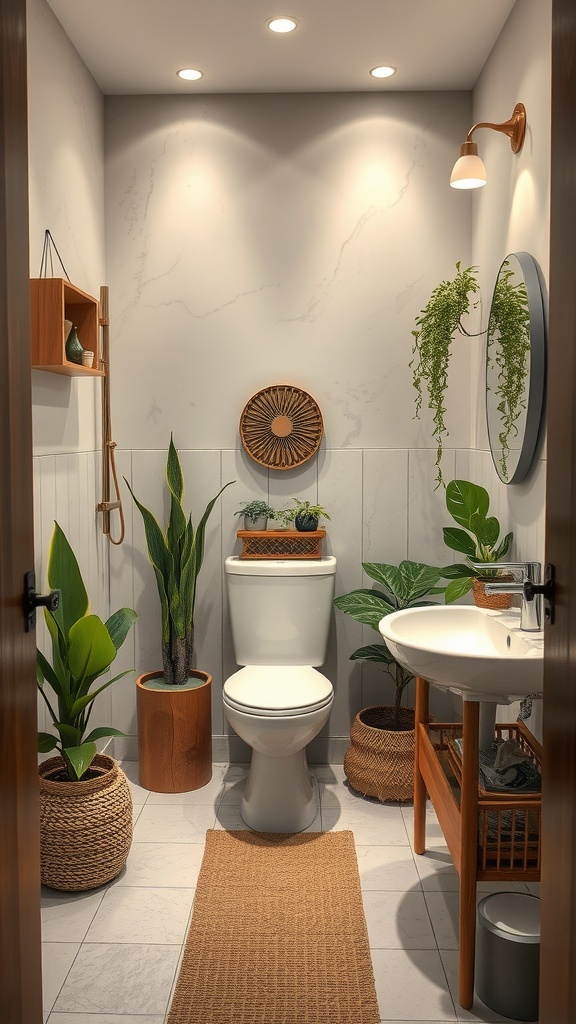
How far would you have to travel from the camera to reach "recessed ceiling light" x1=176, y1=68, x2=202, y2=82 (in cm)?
306

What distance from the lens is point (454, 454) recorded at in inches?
132

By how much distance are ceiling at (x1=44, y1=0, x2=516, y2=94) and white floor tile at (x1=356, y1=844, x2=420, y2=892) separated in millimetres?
2587

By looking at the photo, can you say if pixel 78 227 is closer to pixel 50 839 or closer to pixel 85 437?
pixel 85 437

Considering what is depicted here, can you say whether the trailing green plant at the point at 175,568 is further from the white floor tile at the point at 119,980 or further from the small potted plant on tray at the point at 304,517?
the white floor tile at the point at 119,980

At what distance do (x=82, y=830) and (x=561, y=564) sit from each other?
1647mm

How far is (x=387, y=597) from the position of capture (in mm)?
3244

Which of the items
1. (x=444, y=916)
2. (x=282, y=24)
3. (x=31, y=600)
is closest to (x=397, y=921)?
(x=444, y=916)

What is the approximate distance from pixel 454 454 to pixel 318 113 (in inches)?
54.2

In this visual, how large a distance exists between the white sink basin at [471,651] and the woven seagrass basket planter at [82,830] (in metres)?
0.93

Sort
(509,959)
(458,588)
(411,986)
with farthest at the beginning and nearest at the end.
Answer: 1. (458,588)
2. (411,986)
3. (509,959)

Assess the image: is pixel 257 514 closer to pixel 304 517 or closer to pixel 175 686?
pixel 304 517

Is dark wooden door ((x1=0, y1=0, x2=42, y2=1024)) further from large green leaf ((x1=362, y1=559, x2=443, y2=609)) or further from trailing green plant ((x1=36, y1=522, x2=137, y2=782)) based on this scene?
large green leaf ((x1=362, y1=559, x2=443, y2=609))

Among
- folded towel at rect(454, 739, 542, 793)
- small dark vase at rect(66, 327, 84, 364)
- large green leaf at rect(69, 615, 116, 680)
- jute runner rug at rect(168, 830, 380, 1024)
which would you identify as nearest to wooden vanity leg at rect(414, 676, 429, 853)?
jute runner rug at rect(168, 830, 380, 1024)

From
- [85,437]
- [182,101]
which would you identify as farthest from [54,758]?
[182,101]
